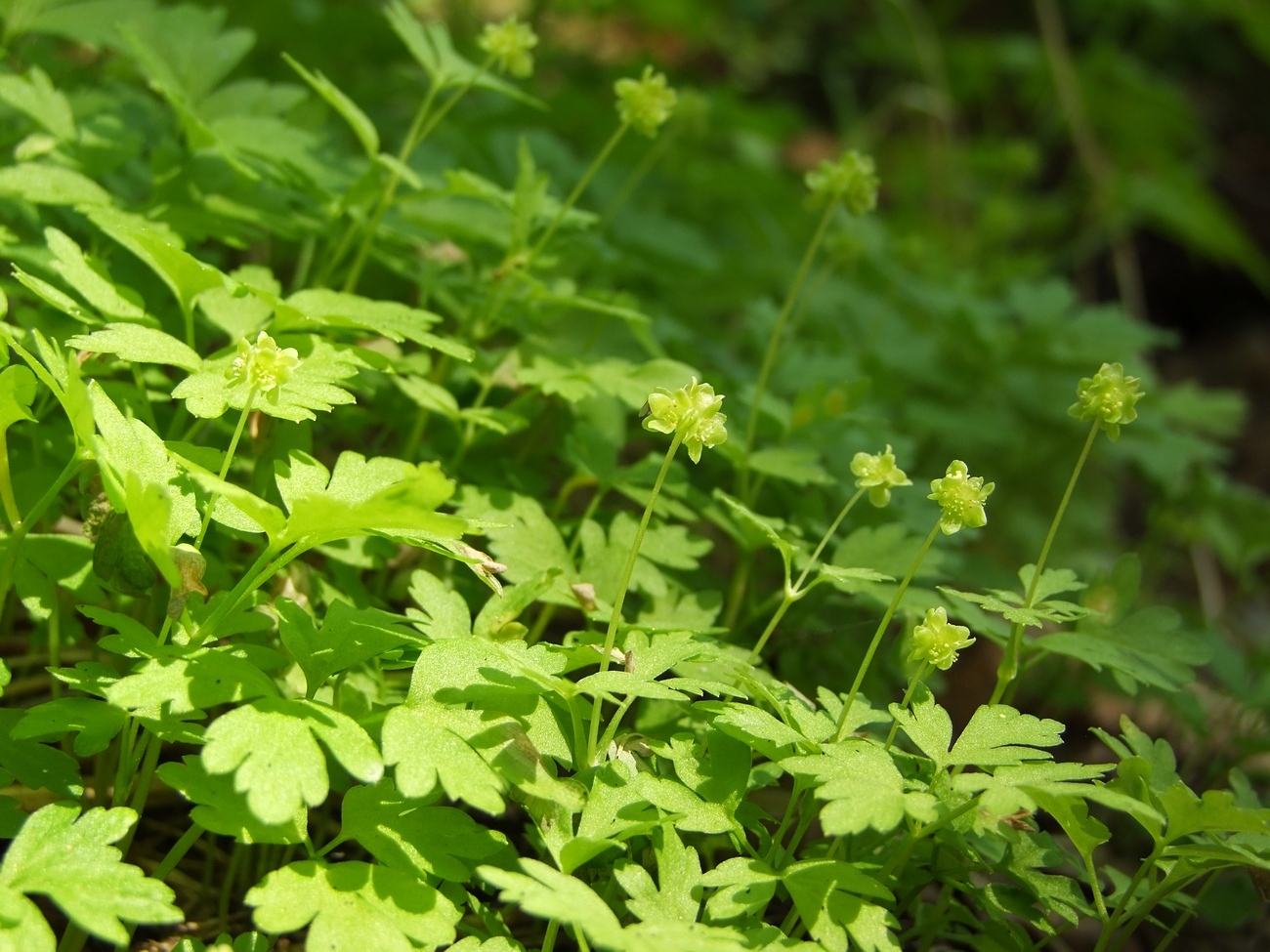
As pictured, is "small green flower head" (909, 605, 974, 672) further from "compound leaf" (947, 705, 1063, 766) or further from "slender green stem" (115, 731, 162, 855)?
"slender green stem" (115, 731, 162, 855)

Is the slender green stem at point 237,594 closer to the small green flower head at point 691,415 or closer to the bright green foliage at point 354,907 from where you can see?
the bright green foliage at point 354,907

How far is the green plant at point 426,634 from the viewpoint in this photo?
0.96 m

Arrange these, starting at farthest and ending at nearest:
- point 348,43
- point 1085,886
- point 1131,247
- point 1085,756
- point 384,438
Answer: point 1131,247, point 348,43, point 1085,756, point 1085,886, point 384,438

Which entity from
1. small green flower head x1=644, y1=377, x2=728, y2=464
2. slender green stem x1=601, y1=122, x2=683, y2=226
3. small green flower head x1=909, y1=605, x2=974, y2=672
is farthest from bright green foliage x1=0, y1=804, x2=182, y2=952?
slender green stem x1=601, y1=122, x2=683, y2=226

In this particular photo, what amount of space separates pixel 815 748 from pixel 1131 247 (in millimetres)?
3957

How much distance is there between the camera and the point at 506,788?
39.8 inches

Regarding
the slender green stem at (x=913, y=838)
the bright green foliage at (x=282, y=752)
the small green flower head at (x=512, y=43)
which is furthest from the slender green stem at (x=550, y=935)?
the small green flower head at (x=512, y=43)

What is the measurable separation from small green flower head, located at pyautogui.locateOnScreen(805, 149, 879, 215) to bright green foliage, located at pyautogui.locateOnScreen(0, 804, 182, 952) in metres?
1.14

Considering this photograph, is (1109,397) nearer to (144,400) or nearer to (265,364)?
(265,364)

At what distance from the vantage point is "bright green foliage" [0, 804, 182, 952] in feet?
2.88

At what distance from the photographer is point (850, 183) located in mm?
1508

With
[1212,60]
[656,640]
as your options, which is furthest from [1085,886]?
[1212,60]

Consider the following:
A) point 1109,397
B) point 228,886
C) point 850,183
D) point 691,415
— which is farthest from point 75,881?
point 850,183

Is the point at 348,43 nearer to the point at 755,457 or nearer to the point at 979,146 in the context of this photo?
the point at 755,457
